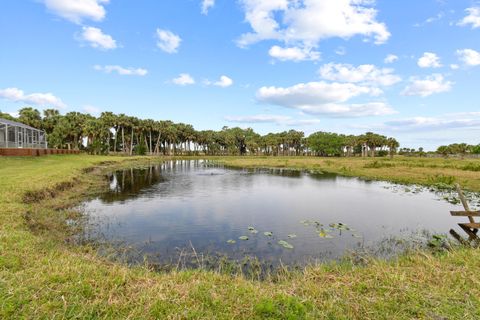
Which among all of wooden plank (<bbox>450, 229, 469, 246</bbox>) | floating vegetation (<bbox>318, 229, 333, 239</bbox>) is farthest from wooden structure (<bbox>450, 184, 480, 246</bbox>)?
floating vegetation (<bbox>318, 229, 333, 239</bbox>)

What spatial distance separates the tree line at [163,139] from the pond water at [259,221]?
7443cm

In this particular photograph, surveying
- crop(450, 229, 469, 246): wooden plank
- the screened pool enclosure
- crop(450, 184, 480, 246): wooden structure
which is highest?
the screened pool enclosure

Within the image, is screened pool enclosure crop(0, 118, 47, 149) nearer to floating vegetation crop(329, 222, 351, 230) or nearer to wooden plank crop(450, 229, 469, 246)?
floating vegetation crop(329, 222, 351, 230)

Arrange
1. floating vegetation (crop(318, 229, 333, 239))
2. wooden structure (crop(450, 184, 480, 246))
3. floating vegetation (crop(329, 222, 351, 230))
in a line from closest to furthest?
wooden structure (crop(450, 184, 480, 246)), floating vegetation (crop(318, 229, 333, 239)), floating vegetation (crop(329, 222, 351, 230))

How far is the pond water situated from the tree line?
7443cm

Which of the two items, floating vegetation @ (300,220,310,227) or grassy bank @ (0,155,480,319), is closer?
grassy bank @ (0,155,480,319)

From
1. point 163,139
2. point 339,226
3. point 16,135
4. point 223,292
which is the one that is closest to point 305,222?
point 339,226

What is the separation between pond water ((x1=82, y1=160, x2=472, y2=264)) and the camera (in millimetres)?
12586

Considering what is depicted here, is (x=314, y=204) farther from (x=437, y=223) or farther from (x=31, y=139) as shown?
(x=31, y=139)

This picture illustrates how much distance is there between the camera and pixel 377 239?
14094 mm

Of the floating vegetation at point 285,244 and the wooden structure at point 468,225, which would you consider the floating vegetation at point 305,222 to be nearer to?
the floating vegetation at point 285,244

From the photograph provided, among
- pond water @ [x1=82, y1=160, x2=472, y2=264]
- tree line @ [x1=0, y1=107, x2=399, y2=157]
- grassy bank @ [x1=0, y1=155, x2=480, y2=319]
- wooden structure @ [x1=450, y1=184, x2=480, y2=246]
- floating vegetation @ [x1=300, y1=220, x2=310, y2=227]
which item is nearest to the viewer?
grassy bank @ [x1=0, y1=155, x2=480, y2=319]

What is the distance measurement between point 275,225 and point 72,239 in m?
10.7

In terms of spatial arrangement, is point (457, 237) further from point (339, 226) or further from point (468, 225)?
point (339, 226)
